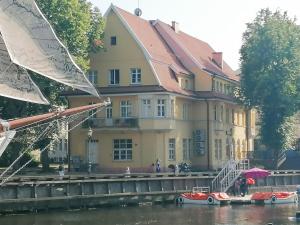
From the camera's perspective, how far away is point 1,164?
242ft

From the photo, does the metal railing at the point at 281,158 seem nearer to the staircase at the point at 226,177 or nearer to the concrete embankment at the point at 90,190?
the staircase at the point at 226,177

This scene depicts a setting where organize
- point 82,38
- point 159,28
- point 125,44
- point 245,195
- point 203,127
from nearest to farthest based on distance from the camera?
point 245,195
point 82,38
point 125,44
point 203,127
point 159,28

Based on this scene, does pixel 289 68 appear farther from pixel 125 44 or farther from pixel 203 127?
pixel 125 44

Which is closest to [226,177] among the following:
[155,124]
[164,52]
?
[155,124]

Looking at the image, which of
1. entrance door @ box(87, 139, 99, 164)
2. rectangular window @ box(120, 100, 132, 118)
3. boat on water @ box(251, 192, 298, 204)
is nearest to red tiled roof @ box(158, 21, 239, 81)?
rectangular window @ box(120, 100, 132, 118)

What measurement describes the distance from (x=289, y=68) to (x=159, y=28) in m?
17.6

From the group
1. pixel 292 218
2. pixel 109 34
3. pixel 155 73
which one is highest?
pixel 109 34

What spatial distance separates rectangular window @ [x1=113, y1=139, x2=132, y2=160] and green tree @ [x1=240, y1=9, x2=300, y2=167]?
16013 millimetres

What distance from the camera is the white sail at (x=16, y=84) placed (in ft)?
101

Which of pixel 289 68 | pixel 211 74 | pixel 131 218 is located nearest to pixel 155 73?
pixel 211 74

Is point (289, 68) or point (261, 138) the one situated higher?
point (289, 68)

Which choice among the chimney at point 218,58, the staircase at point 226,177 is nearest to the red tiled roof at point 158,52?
the chimney at point 218,58

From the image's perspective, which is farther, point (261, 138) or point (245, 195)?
point (261, 138)

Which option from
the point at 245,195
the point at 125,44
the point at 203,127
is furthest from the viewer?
the point at 203,127
